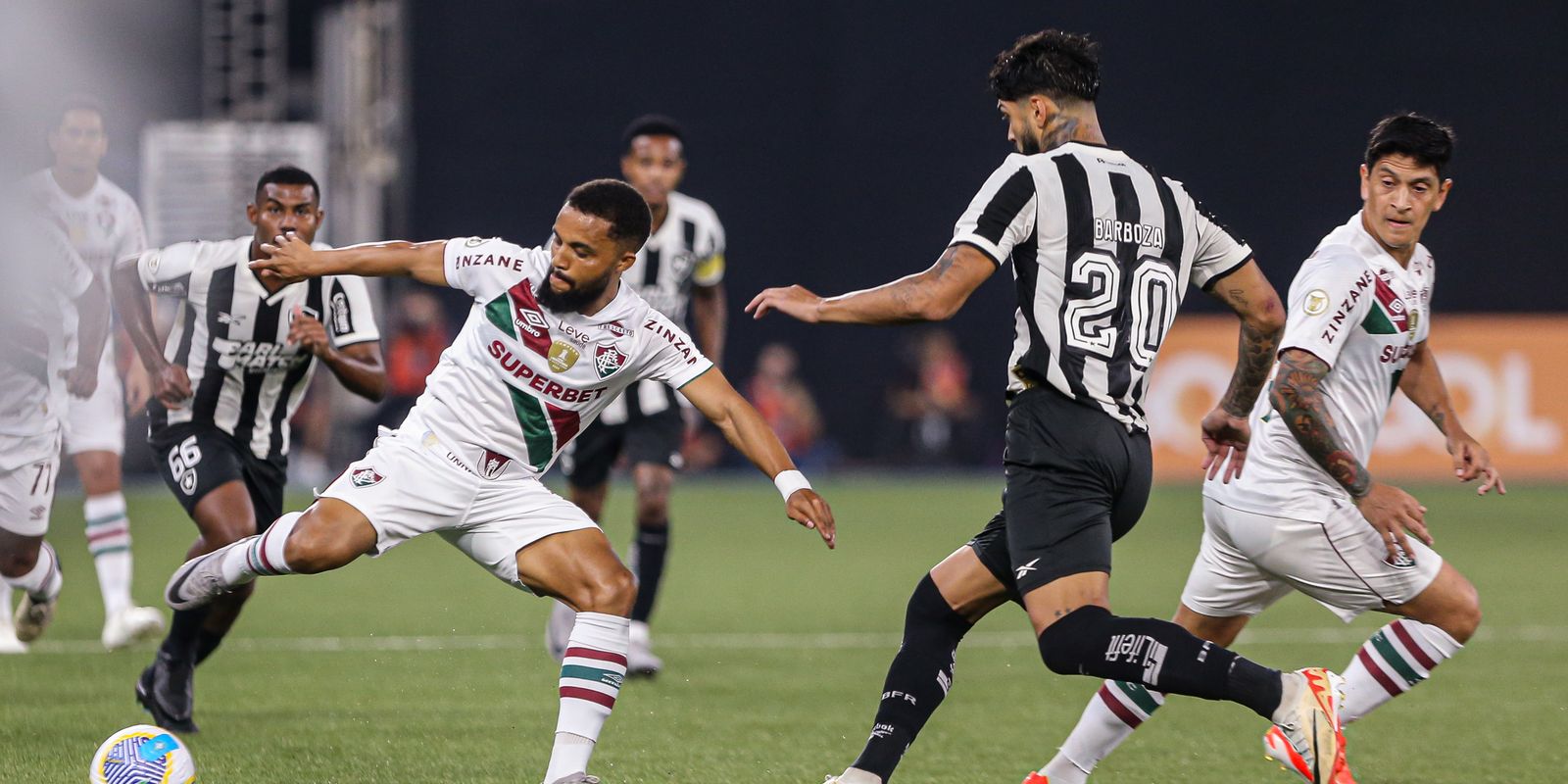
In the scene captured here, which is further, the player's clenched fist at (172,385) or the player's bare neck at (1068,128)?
the player's clenched fist at (172,385)

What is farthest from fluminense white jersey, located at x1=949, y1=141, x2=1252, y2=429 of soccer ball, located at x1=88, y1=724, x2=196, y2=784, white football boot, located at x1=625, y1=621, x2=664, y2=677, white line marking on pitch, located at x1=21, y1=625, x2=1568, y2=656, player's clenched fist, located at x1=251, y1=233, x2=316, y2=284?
white line marking on pitch, located at x1=21, y1=625, x2=1568, y2=656

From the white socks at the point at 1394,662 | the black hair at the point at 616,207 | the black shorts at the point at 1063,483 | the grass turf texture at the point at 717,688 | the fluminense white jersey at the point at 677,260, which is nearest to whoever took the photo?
the black shorts at the point at 1063,483

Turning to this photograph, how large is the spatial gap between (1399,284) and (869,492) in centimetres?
1503

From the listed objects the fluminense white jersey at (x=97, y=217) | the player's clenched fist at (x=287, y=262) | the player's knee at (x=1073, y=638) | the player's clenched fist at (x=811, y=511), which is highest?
the player's clenched fist at (x=287, y=262)

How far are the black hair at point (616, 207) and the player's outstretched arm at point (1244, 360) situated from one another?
1.71 metres

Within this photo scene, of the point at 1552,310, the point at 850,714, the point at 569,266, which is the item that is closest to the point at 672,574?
the point at 850,714

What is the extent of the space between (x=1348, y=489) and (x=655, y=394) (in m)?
4.27

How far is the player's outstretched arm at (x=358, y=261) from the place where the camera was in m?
5.12

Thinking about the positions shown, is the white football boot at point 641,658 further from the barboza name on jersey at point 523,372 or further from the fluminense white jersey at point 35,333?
the barboza name on jersey at point 523,372

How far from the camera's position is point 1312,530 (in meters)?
5.21

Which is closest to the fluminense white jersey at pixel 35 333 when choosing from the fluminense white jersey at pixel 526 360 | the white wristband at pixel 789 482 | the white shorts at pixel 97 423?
the white shorts at pixel 97 423

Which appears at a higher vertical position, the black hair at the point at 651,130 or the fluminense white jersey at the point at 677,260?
the black hair at the point at 651,130

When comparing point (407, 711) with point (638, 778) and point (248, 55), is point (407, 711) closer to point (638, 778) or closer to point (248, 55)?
point (638, 778)

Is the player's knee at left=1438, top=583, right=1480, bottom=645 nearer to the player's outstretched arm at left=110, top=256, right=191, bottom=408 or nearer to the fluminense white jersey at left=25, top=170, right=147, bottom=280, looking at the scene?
the player's outstretched arm at left=110, top=256, right=191, bottom=408
